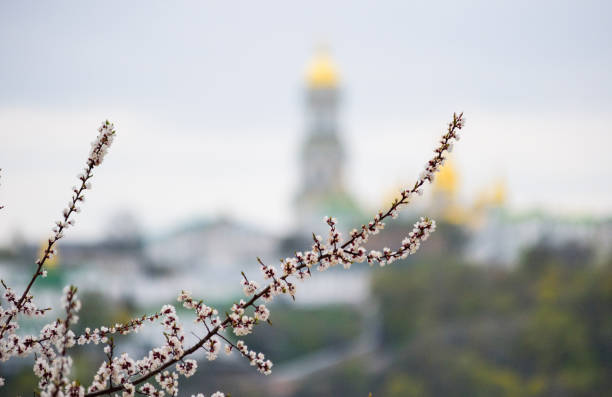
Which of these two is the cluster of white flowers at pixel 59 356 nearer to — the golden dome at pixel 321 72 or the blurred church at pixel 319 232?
the blurred church at pixel 319 232

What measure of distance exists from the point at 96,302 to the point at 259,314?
22249 mm

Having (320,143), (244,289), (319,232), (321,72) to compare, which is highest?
(321,72)

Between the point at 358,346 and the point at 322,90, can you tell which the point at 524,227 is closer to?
the point at 358,346

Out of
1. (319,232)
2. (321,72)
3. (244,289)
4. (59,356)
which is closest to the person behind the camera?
(59,356)

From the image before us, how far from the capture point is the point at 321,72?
57.3 meters

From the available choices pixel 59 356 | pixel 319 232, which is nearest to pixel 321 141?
pixel 319 232

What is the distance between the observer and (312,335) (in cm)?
3127

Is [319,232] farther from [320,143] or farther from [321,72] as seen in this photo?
[321,72]

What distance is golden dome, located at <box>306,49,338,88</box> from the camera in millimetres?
57094

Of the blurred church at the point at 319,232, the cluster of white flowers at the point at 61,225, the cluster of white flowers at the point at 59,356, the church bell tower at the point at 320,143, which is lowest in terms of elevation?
the cluster of white flowers at the point at 59,356

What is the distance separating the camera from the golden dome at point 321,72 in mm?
Answer: 57094

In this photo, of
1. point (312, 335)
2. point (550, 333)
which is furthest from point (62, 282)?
point (550, 333)

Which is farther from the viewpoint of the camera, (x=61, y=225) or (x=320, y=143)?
(x=320, y=143)

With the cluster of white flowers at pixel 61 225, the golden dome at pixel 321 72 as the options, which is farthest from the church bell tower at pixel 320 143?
the cluster of white flowers at pixel 61 225
